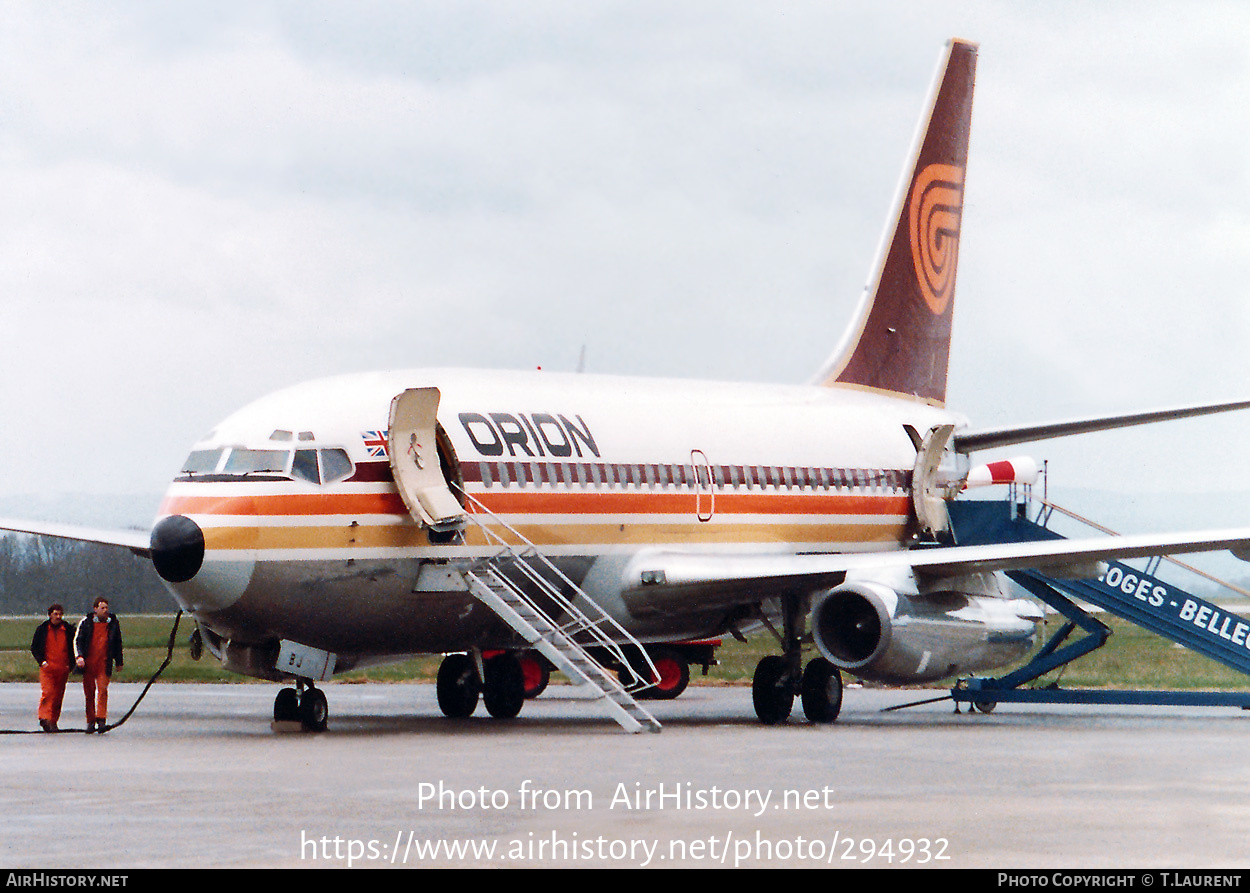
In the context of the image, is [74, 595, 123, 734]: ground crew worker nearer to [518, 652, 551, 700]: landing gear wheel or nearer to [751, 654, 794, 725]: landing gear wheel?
[751, 654, 794, 725]: landing gear wheel

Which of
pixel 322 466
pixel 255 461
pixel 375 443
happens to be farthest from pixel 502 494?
pixel 255 461

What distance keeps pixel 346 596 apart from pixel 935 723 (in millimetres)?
7727

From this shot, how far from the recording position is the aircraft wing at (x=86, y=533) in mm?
24812

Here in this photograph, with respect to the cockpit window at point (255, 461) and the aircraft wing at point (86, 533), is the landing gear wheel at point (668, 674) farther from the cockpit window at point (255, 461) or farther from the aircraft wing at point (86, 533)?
the cockpit window at point (255, 461)

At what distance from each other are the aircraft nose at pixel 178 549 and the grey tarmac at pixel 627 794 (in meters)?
1.77

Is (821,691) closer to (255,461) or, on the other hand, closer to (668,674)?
(668,674)

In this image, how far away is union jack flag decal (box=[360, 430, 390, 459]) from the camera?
69.8 ft

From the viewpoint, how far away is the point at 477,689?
83.0 ft

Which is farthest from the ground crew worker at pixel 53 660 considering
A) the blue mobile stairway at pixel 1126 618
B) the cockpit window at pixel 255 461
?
the blue mobile stairway at pixel 1126 618

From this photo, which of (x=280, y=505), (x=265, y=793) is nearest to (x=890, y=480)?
(x=280, y=505)

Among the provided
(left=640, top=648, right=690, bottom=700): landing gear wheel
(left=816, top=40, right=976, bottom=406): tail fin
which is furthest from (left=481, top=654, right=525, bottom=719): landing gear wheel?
(left=816, top=40, right=976, bottom=406): tail fin

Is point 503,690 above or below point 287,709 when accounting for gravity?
below

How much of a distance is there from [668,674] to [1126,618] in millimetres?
7154
